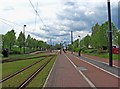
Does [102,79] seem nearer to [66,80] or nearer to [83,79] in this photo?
[83,79]

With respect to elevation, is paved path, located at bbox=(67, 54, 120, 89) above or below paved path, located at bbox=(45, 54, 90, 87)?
above

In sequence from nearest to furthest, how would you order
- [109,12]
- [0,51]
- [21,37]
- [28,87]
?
[28,87], [109,12], [0,51], [21,37]

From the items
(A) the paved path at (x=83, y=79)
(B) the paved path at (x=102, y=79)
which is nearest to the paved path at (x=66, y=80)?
(A) the paved path at (x=83, y=79)

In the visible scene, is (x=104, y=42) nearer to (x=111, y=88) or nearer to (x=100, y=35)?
(x=100, y=35)

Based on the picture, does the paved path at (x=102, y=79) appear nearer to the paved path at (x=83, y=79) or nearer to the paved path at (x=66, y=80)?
the paved path at (x=83, y=79)

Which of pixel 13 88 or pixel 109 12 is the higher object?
pixel 109 12

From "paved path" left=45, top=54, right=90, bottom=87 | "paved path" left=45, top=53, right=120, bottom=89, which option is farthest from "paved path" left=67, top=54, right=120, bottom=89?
"paved path" left=45, top=54, right=90, bottom=87

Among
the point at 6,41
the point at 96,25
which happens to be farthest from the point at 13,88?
the point at 96,25

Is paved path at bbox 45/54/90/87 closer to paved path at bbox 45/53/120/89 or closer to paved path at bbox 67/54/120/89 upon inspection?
paved path at bbox 45/53/120/89

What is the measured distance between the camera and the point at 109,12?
1282 inches

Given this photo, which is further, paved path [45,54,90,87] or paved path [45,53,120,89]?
paved path [45,54,90,87]

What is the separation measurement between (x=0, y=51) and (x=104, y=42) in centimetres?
2696

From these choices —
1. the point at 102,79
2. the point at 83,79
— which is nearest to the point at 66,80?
the point at 83,79

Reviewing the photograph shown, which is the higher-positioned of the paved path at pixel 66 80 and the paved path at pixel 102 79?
the paved path at pixel 102 79
